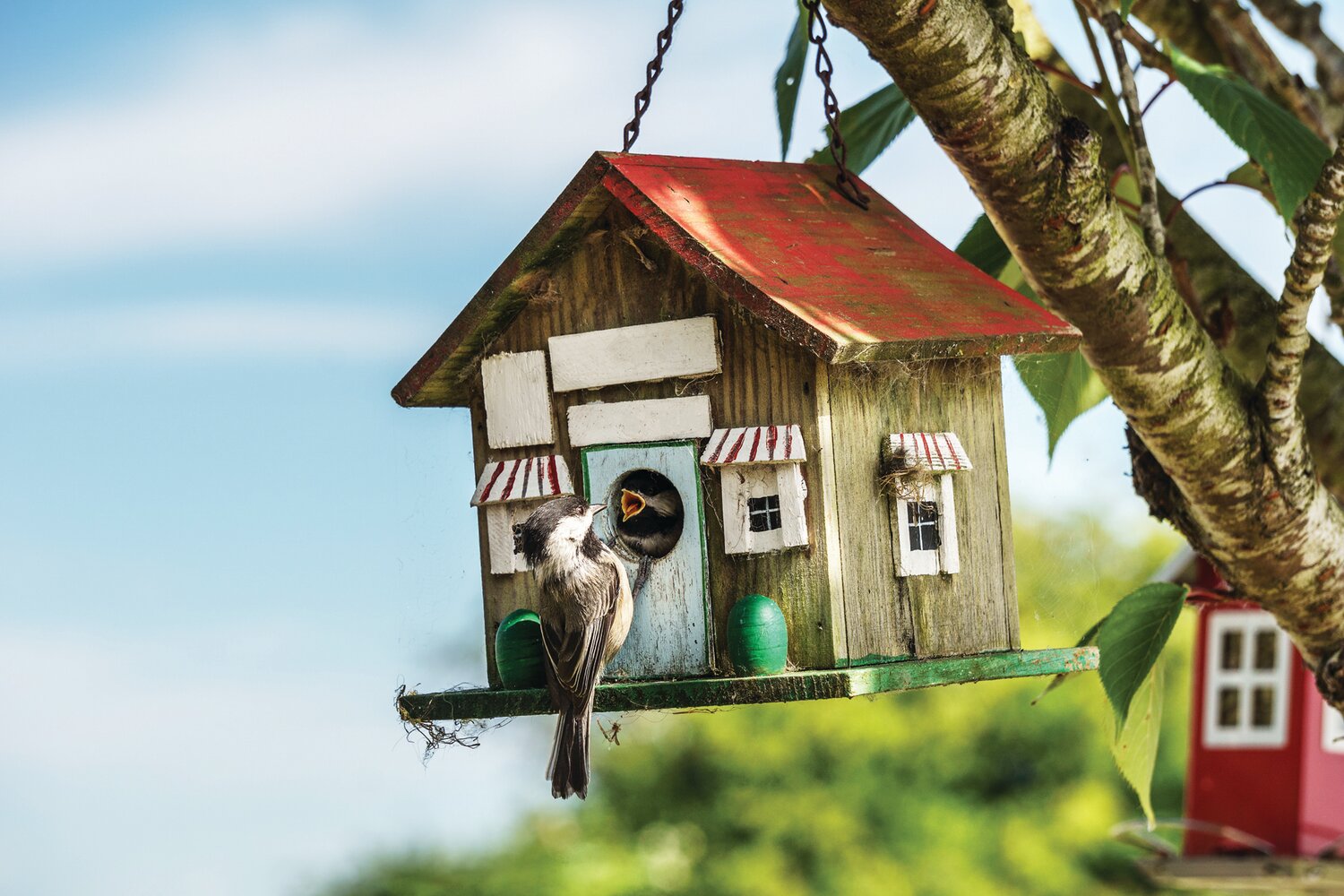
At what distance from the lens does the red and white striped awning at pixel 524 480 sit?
278cm

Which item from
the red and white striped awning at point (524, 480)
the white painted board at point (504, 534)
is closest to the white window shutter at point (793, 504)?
the red and white striped awning at point (524, 480)

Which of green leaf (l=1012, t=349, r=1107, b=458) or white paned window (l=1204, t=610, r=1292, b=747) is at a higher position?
green leaf (l=1012, t=349, r=1107, b=458)

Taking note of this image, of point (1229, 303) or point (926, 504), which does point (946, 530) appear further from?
point (1229, 303)

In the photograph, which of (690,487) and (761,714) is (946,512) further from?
(761,714)

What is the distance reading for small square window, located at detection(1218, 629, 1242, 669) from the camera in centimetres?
651

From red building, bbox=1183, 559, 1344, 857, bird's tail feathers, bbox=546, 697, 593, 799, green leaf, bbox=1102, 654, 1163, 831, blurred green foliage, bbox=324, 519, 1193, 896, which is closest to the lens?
bird's tail feathers, bbox=546, 697, 593, 799

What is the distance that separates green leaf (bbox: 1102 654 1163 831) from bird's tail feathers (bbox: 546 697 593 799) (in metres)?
1.13

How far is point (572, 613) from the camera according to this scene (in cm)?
250

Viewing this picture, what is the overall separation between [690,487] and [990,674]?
632 mm

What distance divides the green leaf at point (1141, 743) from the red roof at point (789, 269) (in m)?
0.82

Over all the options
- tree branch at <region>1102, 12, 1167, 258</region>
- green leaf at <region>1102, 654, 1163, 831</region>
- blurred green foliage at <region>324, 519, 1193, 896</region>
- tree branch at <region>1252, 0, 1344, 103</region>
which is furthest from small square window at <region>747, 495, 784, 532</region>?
blurred green foliage at <region>324, 519, 1193, 896</region>

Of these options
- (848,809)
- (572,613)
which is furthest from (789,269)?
(848,809)

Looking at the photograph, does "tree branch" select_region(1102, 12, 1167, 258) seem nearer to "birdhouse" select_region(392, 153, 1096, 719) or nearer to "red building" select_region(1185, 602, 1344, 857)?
"birdhouse" select_region(392, 153, 1096, 719)

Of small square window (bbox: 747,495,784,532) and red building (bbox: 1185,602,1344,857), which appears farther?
red building (bbox: 1185,602,1344,857)
